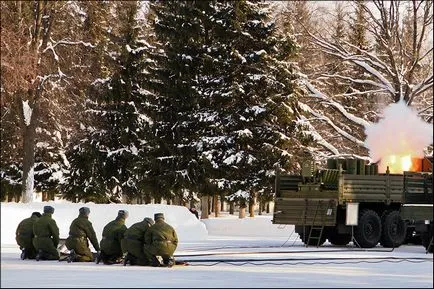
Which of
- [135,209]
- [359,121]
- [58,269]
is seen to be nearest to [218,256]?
[58,269]

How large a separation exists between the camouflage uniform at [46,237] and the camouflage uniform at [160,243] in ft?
7.73

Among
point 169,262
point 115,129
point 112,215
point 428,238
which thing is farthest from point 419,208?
point 115,129

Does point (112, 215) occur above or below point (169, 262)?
above

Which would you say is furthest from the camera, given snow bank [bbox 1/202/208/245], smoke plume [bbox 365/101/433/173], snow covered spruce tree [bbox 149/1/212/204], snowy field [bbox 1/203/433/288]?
snow covered spruce tree [bbox 149/1/212/204]

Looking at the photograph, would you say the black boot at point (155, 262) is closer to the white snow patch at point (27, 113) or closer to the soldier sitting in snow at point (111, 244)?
the soldier sitting in snow at point (111, 244)

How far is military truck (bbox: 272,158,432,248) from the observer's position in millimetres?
27391

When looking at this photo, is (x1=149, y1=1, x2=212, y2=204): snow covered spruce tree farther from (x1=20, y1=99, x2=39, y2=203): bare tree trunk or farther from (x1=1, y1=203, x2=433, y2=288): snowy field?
(x1=1, y1=203, x2=433, y2=288): snowy field

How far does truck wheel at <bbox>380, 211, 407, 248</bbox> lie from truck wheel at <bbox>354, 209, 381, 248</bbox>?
0.26 metres

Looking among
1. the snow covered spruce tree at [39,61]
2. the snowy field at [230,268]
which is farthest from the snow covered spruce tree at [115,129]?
the snowy field at [230,268]

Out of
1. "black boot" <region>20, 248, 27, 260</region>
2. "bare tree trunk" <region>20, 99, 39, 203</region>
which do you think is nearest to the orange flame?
"black boot" <region>20, 248, 27, 260</region>

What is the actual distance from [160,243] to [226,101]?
25.6m

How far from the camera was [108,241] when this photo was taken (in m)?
20.1

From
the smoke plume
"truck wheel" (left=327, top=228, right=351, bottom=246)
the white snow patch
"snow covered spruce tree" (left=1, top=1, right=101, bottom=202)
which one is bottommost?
"truck wheel" (left=327, top=228, right=351, bottom=246)

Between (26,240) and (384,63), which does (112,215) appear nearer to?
(26,240)
